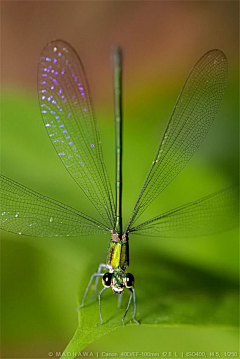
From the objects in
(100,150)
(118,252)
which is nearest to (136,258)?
(118,252)

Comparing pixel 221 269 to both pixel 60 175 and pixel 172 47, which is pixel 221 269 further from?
pixel 172 47

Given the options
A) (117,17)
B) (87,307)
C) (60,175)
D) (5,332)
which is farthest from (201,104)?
(117,17)

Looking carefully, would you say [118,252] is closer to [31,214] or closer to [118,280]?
[118,280]

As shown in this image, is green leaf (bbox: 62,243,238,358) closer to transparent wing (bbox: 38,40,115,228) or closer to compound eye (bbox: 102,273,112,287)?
compound eye (bbox: 102,273,112,287)

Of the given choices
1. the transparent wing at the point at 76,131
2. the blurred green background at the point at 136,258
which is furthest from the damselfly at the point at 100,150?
the blurred green background at the point at 136,258

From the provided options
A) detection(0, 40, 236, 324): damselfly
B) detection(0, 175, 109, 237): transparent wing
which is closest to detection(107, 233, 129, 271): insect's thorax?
detection(0, 40, 236, 324): damselfly

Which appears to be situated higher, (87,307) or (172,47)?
(172,47)

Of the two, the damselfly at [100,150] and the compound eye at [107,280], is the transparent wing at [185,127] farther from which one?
the compound eye at [107,280]
